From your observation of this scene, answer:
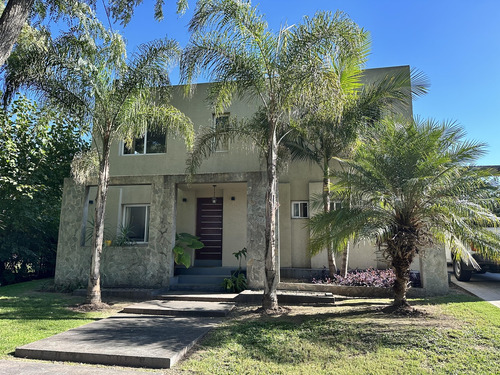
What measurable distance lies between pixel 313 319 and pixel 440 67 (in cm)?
890

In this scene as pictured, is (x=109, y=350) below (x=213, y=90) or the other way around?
below

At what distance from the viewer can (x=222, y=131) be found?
9336mm

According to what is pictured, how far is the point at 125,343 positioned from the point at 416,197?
6.25 meters

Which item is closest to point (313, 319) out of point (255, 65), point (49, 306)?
point (255, 65)

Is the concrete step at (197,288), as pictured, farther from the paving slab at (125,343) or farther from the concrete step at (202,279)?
the paving slab at (125,343)

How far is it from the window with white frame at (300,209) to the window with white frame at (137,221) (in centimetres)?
566

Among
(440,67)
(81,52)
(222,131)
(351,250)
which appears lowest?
(351,250)

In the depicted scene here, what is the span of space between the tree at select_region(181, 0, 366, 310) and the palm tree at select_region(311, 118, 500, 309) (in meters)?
1.84

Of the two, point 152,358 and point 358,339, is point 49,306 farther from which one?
point 358,339

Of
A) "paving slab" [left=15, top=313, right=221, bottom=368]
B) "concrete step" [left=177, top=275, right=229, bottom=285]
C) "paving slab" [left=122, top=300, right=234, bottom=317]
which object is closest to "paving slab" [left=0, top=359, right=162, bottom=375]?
"paving slab" [left=15, top=313, right=221, bottom=368]

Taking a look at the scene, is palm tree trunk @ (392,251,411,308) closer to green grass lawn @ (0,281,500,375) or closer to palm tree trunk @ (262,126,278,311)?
green grass lawn @ (0,281,500,375)

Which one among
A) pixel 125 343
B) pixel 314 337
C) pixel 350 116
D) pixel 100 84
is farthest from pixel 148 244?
pixel 350 116

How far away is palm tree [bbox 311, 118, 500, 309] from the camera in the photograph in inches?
279

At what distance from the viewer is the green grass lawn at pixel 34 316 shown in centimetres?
621
